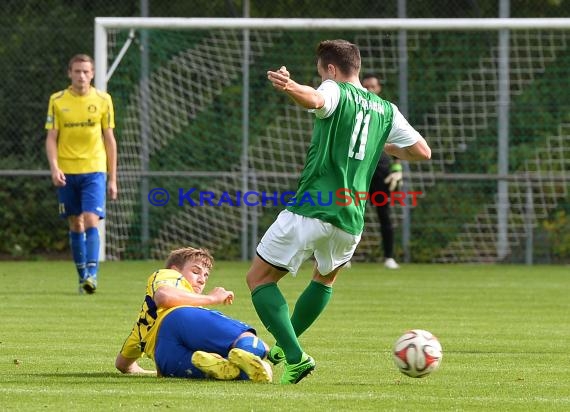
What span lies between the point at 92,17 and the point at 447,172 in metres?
5.56

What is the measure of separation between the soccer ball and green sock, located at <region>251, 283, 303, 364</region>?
510 millimetres

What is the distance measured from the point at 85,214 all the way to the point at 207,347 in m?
5.96

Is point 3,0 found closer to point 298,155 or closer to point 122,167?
point 122,167

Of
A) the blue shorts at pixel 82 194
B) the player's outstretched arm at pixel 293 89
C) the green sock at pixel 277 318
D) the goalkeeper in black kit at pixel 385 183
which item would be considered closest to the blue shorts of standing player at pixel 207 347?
the green sock at pixel 277 318

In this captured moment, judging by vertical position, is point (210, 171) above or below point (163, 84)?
below

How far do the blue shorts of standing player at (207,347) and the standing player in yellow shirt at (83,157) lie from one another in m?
5.74

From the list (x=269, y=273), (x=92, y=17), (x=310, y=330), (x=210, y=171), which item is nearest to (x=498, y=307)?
(x=310, y=330)

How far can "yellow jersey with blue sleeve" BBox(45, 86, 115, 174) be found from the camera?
12.7 meters

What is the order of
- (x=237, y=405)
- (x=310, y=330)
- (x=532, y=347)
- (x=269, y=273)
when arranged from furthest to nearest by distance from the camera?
(x=310, y=330), (x=532, y=347), (x=269, y=273), (x=237, y=405)

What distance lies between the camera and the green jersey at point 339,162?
685 centimetres

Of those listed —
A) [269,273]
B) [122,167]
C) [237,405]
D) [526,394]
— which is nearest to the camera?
[237,405]

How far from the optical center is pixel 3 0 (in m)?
19.6

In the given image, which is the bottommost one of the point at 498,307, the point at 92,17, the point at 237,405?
the point at 498,307

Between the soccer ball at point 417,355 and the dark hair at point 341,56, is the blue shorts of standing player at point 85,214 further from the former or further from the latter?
the soccer ball at point 417,355
